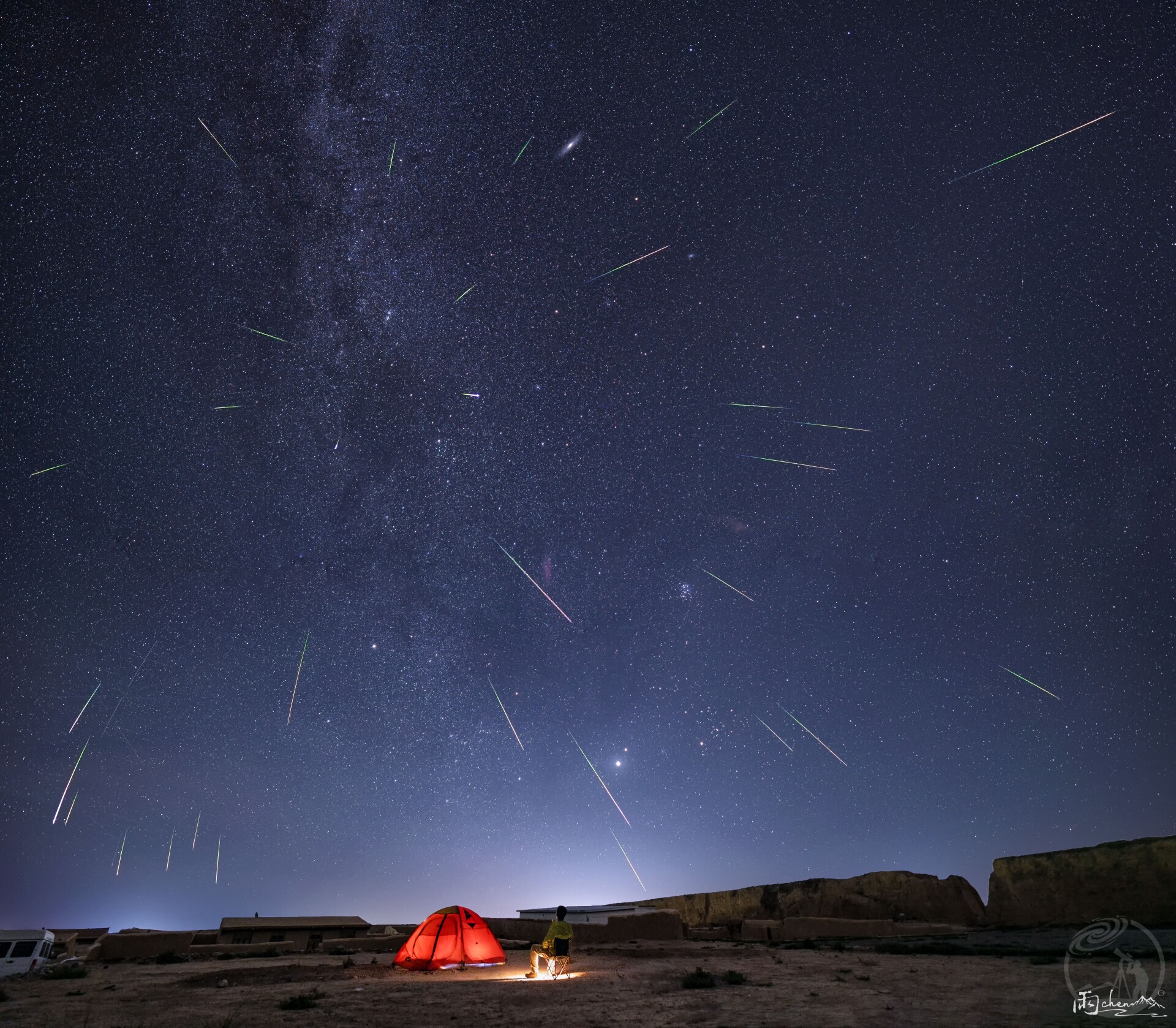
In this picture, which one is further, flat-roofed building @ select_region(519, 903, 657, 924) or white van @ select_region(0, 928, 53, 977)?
flat-roofed building @ select_region(519, 903, 657, 924)

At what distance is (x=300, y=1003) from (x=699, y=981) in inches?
243

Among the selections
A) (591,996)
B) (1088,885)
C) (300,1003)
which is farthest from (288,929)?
(1088,885)

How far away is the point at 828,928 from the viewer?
83.9 feet

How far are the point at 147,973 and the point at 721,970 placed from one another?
1372 centimetres

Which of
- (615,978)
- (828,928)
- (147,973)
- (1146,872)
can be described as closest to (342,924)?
(147,973)

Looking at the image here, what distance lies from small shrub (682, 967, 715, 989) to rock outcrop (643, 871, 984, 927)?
20242mm

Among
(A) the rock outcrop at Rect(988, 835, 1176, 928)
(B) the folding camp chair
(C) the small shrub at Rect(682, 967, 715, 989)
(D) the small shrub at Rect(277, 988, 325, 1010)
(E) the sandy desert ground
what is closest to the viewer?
(E) the sandy desert ground

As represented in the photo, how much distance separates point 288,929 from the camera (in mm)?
33406

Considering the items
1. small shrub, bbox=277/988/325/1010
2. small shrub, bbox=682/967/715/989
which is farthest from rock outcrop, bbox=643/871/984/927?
small shrub, bbox=277/988/325/1010

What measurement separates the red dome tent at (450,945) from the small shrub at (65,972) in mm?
7573

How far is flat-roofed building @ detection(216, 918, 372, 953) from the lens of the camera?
32125 millimetres

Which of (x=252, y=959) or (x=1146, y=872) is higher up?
(x=1146, y=872)

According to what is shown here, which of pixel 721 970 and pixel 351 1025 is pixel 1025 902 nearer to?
pixel 721 970

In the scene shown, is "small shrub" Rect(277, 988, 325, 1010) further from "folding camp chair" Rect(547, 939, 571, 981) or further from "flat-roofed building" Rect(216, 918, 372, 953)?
"flat-roofed building" Rect(216, 918, 372, 953)
